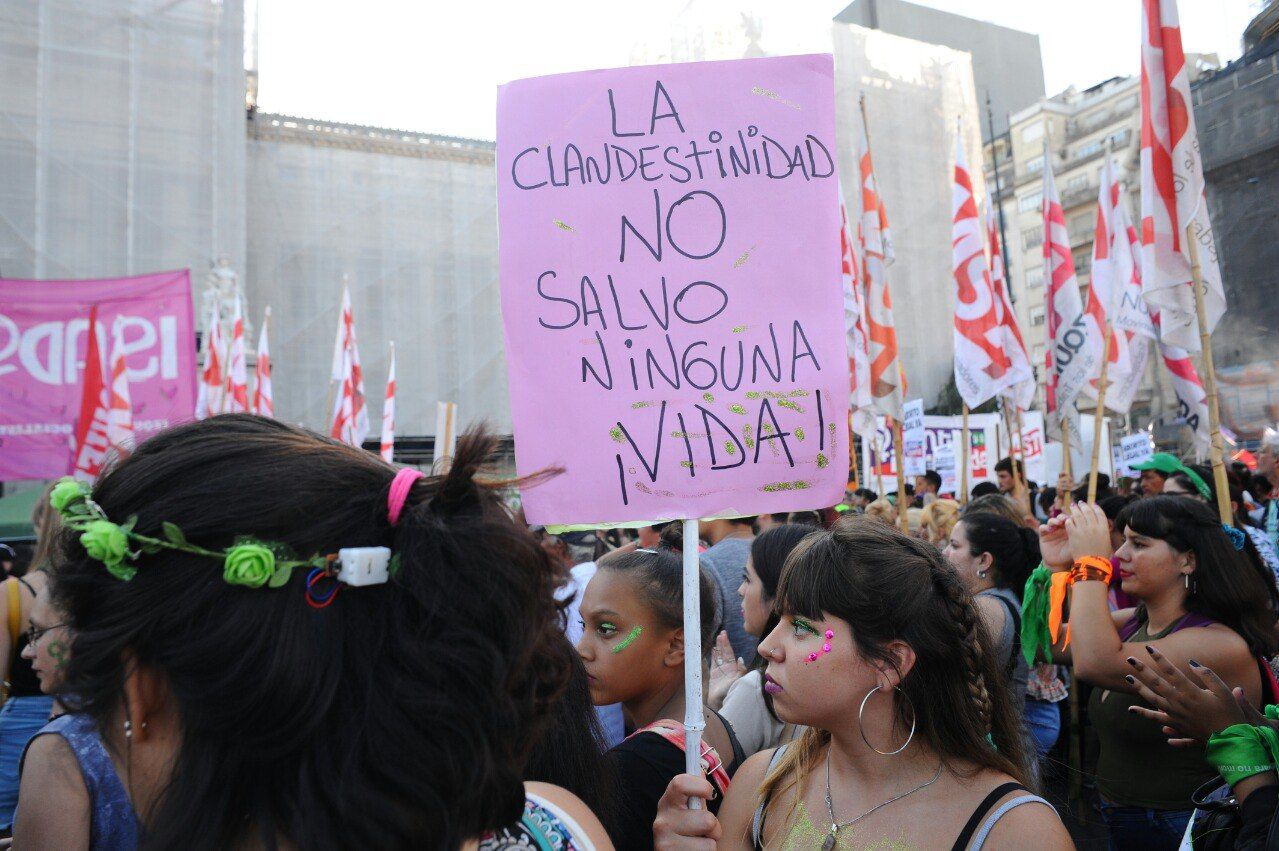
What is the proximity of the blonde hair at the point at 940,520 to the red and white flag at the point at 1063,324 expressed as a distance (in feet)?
5.70

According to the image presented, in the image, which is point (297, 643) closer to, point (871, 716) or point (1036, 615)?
point (871, 716)

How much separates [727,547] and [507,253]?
2543 mm

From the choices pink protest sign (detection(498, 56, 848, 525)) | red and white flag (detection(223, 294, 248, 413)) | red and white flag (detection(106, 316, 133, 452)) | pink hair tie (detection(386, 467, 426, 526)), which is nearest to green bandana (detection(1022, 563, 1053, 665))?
pink protest sign (detection(498, 56, 848, 525))

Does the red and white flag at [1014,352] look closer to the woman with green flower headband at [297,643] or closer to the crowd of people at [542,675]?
the crowd of people at [542,675]

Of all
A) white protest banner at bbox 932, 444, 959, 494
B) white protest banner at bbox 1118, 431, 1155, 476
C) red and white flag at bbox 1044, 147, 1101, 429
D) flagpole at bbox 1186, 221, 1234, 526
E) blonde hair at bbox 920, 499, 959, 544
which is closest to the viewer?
flagpole at bbox 1186, 221, 1234, 526

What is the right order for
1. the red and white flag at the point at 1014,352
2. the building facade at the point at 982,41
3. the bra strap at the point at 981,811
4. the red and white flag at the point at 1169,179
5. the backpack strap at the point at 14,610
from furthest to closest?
the building facade at the point at 982,41 → the red and white flag at the point at 1014,352 → the red and white flag at the point at 1169,179 → the backpack strap at the point at 14,610 → the bra strap at the point at 981,811

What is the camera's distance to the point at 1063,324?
819 centimetres

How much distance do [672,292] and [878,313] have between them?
271 inches

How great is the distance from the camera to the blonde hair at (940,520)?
6109mm

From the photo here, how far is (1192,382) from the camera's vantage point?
6.18 m

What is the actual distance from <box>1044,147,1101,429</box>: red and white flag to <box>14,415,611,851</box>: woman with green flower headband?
722 centimetres

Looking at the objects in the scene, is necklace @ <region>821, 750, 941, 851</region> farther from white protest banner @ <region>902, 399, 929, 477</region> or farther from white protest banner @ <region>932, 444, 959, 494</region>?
white protest banner @ <region>932, 444, 959, 494</region>

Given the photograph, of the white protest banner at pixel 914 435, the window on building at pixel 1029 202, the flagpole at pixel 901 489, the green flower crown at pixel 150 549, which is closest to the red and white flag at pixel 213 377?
the flagpole at pixel 901 489

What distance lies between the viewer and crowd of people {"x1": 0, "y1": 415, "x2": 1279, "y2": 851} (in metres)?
0.88
